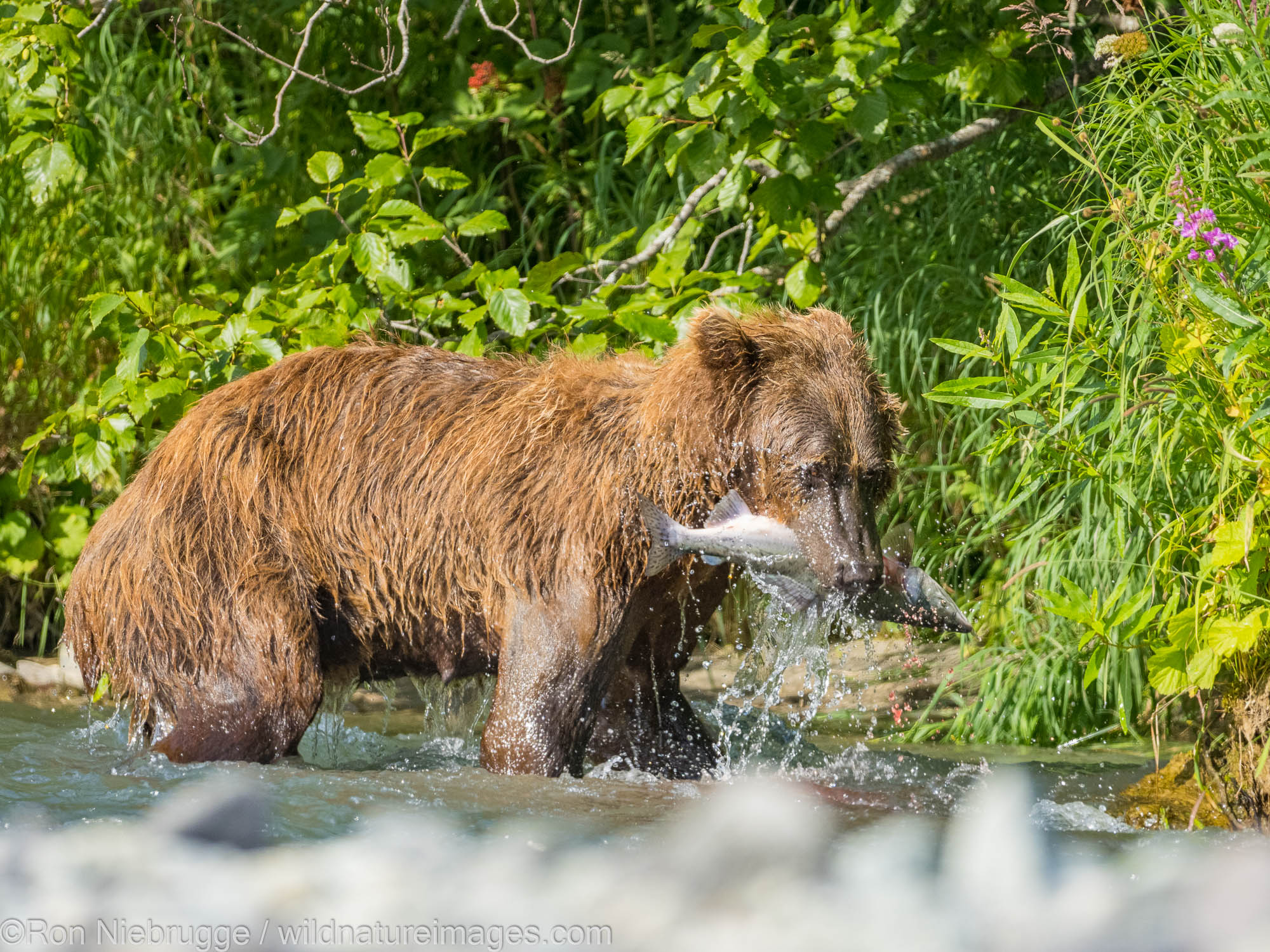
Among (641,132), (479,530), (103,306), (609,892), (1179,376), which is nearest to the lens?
(609,892)

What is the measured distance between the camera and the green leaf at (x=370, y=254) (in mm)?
5133

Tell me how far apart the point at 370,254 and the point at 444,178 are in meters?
0.43

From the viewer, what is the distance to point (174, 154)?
6.79m

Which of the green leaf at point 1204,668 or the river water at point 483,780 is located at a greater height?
the green leaf at point 1204,668

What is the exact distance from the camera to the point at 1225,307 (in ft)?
10.8

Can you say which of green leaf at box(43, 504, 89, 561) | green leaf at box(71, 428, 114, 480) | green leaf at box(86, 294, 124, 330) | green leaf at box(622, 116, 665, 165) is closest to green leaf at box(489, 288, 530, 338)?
green leaf at box(622, 116, 665, 165)

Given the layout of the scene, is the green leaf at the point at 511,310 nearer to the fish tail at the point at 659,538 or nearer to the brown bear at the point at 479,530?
the brown bear at the point at 479,530

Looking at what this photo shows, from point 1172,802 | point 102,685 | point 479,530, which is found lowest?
point 1172,802

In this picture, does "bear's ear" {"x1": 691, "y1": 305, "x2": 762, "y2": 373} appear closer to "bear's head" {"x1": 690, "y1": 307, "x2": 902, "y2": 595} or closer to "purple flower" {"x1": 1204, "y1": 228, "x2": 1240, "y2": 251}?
"bear's head" {"x1": 690, "y1": 307, "x2": 902, "y2": 595}

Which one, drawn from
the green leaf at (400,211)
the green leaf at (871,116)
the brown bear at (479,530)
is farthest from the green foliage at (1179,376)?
the green leaf at (400,211)

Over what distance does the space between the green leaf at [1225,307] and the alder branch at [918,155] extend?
2.04 metres

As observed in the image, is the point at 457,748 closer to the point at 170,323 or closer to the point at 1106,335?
the point at 170,323

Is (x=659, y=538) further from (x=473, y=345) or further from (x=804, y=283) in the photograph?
(x=804, y=283)

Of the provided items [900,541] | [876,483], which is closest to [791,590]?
[876,483]
